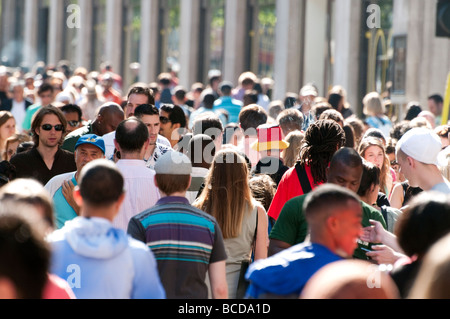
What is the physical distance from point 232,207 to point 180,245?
98 cm

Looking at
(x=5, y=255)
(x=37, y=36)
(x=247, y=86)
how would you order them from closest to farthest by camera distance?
(x=5, y=255), (x=247, y=86), (x=37, y=36)

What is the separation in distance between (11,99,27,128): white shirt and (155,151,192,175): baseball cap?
10.9 metres

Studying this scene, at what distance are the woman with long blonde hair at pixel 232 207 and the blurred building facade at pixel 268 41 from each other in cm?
1332

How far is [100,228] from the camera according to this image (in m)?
4.30

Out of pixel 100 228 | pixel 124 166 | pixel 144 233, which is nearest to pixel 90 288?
pixel 100 228

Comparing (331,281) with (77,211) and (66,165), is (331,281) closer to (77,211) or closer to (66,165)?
(77,211)

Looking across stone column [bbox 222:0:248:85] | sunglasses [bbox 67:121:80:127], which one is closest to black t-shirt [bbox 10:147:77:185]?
sunglasses [bbox 67:121:80:127]

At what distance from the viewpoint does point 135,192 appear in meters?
6.46

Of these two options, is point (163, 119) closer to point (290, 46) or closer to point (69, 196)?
point (69, 196)

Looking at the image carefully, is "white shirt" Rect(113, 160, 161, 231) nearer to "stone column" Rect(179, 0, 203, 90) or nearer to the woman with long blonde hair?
the woman with long blonde hair

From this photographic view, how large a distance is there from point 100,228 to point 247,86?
41.6ft

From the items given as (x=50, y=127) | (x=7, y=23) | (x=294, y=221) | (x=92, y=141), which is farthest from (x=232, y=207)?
(x=7, y=23)

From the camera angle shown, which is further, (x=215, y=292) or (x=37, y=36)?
(x=37, y=36)

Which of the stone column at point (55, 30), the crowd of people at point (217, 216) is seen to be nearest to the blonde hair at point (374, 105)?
the crowd of people at point (217, 216)
